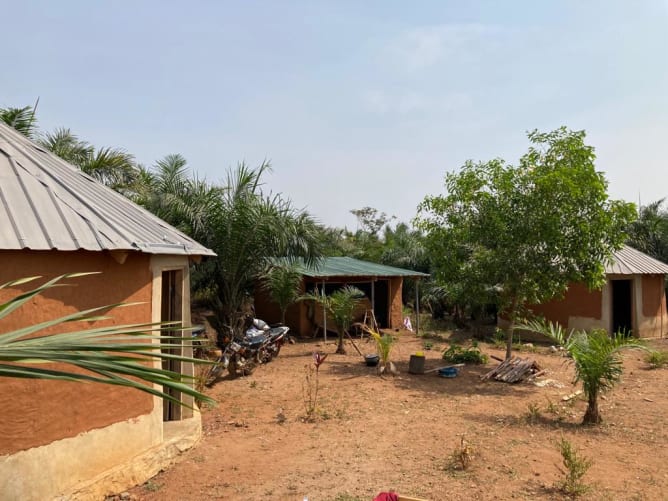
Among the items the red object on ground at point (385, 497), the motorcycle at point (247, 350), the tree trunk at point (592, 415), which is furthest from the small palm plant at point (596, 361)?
the motorcycle at point (247, 350)

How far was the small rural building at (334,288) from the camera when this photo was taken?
16.3 m

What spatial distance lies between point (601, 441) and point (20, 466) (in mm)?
6828

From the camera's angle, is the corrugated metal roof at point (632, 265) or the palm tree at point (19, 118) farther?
the corrugated metal roof at point (632, 265)

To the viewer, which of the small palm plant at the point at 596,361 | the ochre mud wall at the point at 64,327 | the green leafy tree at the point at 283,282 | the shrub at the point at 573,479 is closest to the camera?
the ochre mud wall at the point at 64,327

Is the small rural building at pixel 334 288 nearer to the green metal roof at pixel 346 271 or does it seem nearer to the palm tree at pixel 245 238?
the green metal roof at pixel 346 271

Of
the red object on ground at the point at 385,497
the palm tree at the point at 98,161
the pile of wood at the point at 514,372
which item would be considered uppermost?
the palm tree at the point at 98,161

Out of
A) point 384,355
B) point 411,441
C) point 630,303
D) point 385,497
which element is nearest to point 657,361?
point 630,303

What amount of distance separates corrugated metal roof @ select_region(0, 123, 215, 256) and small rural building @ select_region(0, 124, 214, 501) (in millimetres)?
13

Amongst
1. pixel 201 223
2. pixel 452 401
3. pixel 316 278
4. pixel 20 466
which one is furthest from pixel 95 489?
pixel 316 278

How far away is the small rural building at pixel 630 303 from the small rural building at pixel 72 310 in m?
14.9

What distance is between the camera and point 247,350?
1089 centimetres

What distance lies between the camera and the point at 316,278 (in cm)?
1600

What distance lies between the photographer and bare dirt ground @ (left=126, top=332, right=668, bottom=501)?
5262 mm

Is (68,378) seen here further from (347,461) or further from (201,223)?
(201,223)
